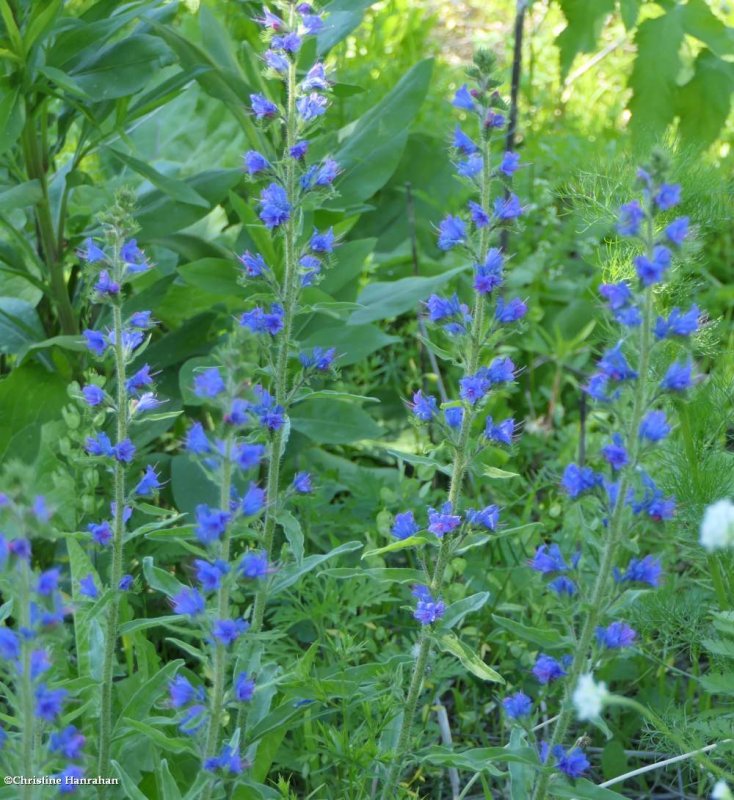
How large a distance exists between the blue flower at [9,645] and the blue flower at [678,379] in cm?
109

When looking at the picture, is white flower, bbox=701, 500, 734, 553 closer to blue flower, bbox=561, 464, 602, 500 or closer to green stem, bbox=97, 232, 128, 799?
blue flower, bbox=561, 464, 602, 500

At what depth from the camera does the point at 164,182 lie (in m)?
3.24

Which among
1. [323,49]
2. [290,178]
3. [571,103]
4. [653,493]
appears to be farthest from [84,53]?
[571,103]

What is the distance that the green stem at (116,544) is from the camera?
2.20 meters

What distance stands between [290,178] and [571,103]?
382 cm

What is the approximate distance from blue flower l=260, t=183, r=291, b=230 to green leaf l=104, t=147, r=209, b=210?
3.18ft

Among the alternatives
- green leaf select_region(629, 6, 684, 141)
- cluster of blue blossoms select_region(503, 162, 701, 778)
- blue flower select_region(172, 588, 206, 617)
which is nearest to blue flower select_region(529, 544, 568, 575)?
cluster of blue blossoms select_region(503, 162, 701, 778)

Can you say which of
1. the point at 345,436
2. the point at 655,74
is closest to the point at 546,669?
the point at 345,436

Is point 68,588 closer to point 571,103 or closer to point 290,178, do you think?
point 290,178

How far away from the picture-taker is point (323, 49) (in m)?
3.56

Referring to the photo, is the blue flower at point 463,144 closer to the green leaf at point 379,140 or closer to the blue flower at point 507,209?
the blue flower at point 507,209

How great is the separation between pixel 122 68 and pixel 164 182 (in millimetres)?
354

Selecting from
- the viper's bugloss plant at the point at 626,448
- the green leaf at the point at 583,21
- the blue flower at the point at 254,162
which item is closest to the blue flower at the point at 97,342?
the blue flower at the point at 254,162

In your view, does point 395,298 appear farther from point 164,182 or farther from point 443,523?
point 443,523
